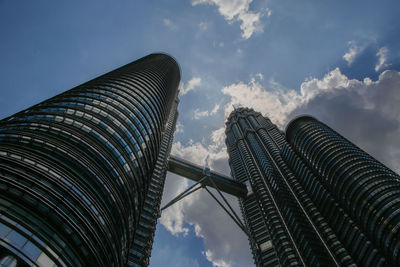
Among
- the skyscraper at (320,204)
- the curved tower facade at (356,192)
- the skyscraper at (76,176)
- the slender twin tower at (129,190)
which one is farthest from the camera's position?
the skyscraper at (320,204)

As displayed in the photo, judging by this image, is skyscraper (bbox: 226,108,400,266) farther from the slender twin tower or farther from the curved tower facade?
the slender twin tower

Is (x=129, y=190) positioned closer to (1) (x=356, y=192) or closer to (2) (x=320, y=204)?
(1) (x=356, y=192)

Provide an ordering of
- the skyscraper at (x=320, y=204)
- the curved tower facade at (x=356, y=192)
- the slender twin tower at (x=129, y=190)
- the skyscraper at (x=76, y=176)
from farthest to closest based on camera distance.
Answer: the skyscraper at (x=320, y=204) < the curved tower facade at (x=356, y=192) < the slender twin tower at (x=129, y=190) < the skyscraper at (x=76, y=176)

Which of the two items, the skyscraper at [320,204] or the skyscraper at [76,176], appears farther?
the skyscraper at [320,204]

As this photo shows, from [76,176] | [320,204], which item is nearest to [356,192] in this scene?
[320,204]

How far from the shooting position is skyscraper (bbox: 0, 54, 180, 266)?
54.8 ft

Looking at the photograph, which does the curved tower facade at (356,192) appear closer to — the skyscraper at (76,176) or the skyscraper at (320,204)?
the skyscraper at (320,204)

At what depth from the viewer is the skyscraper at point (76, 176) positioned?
54.8ft

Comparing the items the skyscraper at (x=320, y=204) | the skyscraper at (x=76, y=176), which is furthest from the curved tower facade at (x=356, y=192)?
the skyscraper at (x=76, y=176)

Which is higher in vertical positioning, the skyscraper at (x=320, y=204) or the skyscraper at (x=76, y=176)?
the skyscraper at (x=320, y=204)

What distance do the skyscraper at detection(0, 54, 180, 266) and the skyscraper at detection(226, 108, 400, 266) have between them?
1942 inches

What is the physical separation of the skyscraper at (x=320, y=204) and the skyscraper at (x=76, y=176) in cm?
4932

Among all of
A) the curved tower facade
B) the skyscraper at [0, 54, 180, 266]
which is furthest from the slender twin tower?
the curved tower facade

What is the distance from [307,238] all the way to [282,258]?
1090 cm
